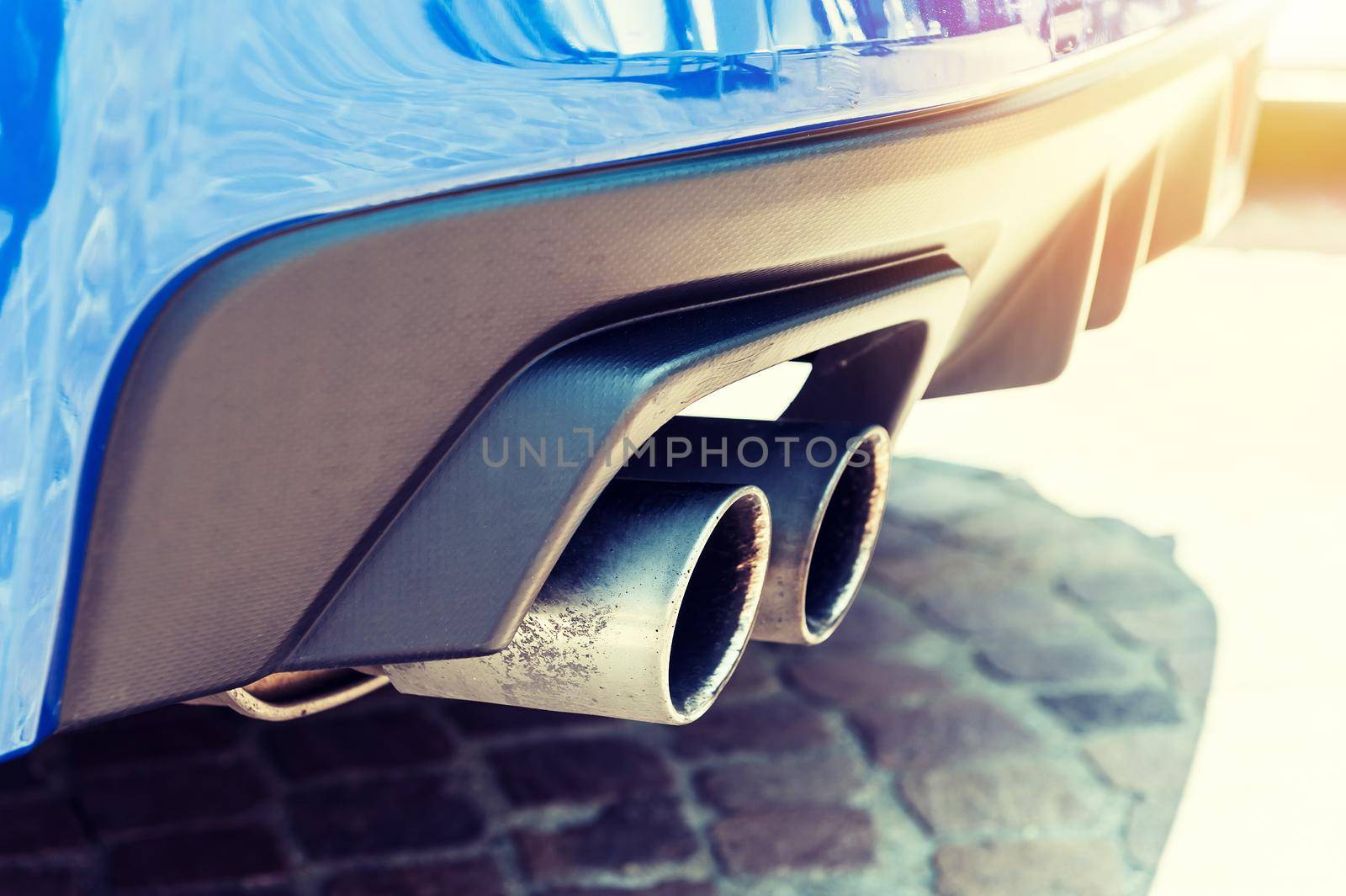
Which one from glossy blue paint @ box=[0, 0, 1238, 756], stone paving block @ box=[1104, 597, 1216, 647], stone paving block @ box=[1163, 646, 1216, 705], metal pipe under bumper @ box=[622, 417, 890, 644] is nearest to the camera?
glossy blue paint @ box=[0, 0, 1238, 756]

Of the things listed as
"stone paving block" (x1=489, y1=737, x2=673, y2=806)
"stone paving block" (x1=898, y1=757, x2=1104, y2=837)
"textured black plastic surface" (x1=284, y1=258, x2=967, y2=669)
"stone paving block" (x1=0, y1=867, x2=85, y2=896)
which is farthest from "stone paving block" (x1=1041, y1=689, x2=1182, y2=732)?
"stone paving block" (x1=0, y1=867, x2=85, y2=896)

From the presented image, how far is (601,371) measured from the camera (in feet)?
2.95

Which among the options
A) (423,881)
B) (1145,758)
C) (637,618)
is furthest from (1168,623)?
(637,618)

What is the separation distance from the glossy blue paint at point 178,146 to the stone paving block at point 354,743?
93 cm

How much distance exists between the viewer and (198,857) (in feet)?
4.88

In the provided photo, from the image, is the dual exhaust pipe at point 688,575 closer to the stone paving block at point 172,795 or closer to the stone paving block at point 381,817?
the stone paving block at point 381,817

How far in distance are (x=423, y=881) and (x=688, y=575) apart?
0.65 meters

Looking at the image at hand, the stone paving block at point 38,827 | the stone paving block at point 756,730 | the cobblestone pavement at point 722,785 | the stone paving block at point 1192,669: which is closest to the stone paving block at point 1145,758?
the cobblestone pavement at point 722,785

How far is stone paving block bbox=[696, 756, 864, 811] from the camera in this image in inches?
62.7

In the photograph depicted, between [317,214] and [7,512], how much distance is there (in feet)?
0.82

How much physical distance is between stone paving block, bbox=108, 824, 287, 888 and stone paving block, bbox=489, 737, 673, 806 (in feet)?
0.95

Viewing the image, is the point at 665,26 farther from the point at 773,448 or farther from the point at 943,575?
the point at 943,575

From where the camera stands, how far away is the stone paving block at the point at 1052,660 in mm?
1896

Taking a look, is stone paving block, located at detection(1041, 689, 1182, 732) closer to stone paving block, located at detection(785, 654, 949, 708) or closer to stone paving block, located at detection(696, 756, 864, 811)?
stone paving block, located at detection(785, 654, 949, 708)
